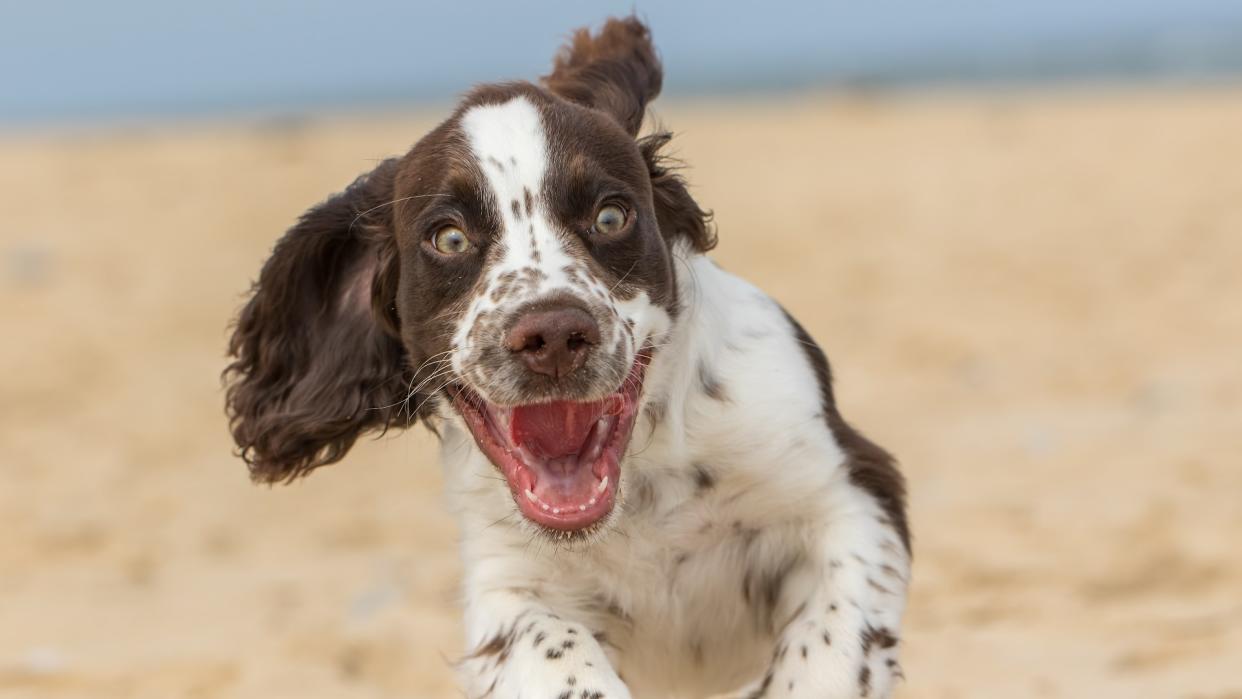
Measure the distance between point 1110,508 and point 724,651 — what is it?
2452 mm

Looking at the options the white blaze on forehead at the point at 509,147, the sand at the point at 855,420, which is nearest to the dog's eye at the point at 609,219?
the white blaze on forehead at the point at 509,147

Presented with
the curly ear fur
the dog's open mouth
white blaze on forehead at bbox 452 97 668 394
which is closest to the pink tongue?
the dog's open mouth

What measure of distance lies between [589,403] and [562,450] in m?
0.10

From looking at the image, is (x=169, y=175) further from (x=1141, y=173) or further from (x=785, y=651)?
(x=785, y=651)

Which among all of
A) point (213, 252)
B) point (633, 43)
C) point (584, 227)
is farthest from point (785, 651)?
point (213, 252)

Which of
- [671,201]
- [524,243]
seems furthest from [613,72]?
[524,243]

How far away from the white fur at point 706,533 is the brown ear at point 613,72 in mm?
306

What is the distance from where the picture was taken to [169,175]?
1254 cm

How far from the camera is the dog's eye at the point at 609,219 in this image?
2.79 meters

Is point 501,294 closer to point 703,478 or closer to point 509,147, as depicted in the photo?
point 509,147

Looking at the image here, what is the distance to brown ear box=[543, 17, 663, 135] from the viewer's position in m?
3.16

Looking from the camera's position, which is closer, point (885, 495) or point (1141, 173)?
point (885, 495)

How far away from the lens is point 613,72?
10.6ft

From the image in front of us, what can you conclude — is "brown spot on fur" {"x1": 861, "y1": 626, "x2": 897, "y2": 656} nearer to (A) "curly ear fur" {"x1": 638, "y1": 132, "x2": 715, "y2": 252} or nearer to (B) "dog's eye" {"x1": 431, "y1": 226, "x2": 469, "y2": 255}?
(A) "curly ear fur" {"x1": 638, "y1": 132, "x2": 715, "y2": 252}
